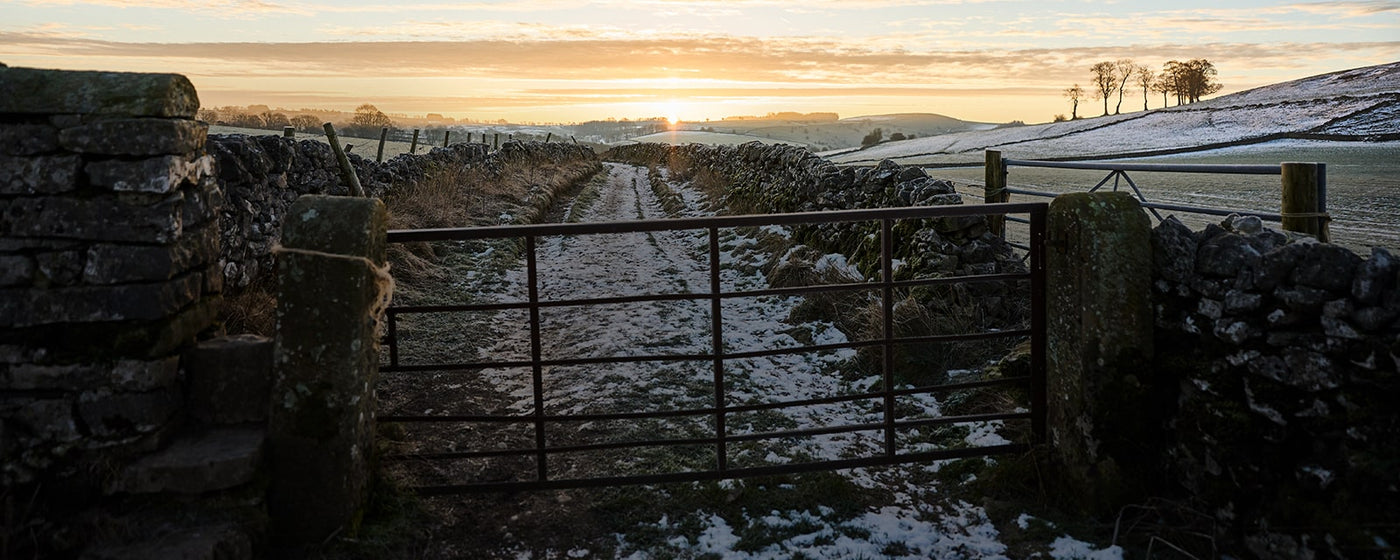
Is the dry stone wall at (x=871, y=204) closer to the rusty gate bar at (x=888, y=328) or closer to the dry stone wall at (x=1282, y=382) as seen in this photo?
the rusty gate bar at (x=888, y=328)

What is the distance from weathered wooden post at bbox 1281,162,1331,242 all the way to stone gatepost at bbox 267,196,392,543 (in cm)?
556

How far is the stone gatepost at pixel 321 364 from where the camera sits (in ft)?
11.7

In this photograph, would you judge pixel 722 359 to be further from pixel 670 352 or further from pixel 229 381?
pixel 670 352

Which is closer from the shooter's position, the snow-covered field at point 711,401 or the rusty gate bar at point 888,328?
the snow-covered field at point 711,401

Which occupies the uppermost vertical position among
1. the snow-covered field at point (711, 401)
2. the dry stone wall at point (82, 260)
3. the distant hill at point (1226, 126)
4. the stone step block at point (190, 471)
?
the distant hill at point (1226, 126)

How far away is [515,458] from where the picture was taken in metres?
4.94

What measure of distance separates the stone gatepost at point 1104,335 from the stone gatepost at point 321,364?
3230 mm

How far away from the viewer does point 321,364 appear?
3590 mm

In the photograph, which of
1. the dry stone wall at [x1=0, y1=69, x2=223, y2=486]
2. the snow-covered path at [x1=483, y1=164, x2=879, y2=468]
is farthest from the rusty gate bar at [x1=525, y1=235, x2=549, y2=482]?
the dry stone wall at [x1=0, y1=69, x2=223, y2=486]

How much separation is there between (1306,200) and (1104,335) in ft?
8.79

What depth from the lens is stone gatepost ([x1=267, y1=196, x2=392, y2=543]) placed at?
11.7ft

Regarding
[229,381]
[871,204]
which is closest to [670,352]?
[871,204]

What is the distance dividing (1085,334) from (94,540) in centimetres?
436

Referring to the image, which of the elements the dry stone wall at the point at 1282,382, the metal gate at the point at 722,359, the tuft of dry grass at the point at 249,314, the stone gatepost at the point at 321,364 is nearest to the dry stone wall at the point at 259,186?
the tuft of dry grass at the point at 249,314
